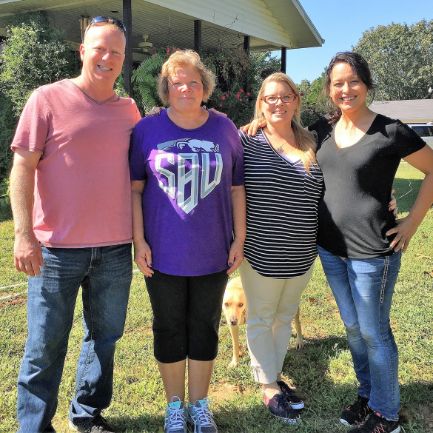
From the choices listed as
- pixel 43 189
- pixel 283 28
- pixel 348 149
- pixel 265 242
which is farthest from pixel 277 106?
pixel 283 28

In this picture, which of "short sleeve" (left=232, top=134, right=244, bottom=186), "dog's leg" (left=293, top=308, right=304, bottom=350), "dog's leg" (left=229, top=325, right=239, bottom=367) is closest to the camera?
"short sleeve" (left=232, top=134, right=244, bottom=186)

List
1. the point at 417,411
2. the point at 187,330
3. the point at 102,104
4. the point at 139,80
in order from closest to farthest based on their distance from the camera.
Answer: the point at 102,104 < the point at 187,330 < the point at 417,411 < the point at 139,80

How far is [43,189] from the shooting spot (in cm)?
237

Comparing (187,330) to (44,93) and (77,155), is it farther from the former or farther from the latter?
(44,93)

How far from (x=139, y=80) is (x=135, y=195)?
664 centimetres

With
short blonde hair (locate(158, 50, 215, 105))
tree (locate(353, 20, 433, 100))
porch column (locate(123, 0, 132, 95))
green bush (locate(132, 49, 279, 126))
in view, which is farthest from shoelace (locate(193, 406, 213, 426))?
tree (locate(353, 20, 433, 100))

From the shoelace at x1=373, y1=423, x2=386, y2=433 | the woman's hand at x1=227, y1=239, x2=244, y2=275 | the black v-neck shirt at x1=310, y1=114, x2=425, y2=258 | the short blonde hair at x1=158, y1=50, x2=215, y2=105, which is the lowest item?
the shoelace at x1=373, y1=423, x2=386, y2=433

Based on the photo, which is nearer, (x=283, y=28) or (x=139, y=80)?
(x=139, y=80)

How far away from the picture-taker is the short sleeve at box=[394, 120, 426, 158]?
7.86ft

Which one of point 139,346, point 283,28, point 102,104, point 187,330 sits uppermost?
point 283,28

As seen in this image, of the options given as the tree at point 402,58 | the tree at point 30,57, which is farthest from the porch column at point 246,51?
the tree at point 402,58

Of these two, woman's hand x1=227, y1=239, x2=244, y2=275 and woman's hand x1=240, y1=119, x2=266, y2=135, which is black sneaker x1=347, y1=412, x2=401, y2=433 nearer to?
woman's hand x1=227, y1=239, x2=244, y2=275

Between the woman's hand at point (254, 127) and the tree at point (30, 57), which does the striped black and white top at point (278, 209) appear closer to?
the woman's hand at point (254, 127)

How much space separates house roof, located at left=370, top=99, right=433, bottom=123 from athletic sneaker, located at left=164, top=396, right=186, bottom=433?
38.2 m
